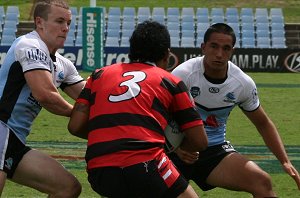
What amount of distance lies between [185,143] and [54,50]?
4.38ft

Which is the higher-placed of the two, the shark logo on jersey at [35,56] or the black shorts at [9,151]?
the shark logo on jersey at [35,56]

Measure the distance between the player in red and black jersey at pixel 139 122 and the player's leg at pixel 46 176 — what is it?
833mm

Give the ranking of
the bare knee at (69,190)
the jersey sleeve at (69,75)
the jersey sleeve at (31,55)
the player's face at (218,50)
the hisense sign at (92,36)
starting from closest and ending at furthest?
the jersey sleeve at (31,55) → the bare knee at (69,190) → the jersey sleeve at (69,75) → the player's face at (218,50) → the hisense sign at (92,36)

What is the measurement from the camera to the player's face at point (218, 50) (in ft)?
22.3

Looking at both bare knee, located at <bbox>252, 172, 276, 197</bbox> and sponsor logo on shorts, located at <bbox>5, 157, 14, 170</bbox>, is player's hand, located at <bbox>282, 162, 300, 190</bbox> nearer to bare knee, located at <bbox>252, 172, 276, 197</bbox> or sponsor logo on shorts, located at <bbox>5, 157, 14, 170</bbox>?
bare knee, located at <bbox>252, 172, 276, 197</bbox>

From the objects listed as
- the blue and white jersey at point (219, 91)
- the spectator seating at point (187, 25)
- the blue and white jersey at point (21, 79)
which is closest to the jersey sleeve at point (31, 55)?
the blue and white jersey at point (21, 79)

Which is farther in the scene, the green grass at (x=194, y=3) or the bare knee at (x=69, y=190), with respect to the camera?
the green grass at (x=194, y=3)

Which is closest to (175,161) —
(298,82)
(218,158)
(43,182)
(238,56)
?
(218,158)

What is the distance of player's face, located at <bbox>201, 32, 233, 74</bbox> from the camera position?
679 centimetres

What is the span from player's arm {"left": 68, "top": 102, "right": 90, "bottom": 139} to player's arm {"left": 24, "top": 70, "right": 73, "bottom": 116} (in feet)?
1.16

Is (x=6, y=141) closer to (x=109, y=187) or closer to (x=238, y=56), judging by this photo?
(x=109, y=187)

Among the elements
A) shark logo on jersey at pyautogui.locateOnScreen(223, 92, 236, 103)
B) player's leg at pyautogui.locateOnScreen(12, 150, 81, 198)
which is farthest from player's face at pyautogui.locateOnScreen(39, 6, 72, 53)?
shark logo on jersey at pyautogui.locateOnScreen(223, 92, 236, 103)

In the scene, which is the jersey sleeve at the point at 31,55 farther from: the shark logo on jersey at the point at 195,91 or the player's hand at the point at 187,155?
the shark logo on jersey at the point at 195,91

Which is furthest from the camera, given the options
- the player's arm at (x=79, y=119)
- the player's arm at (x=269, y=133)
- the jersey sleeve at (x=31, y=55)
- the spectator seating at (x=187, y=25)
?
the spectator seating at (x=187, y=25)
